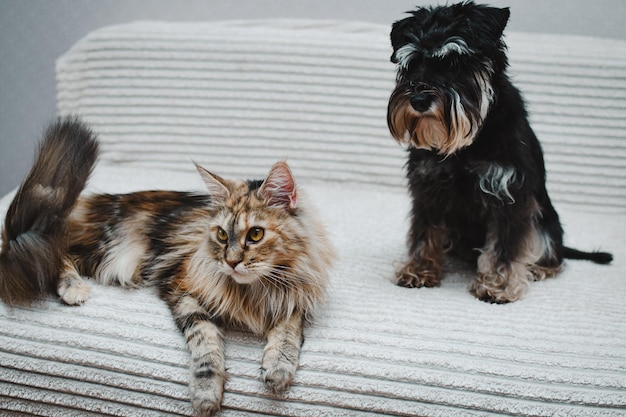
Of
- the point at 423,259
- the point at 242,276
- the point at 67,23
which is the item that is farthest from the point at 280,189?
the point at 67,23

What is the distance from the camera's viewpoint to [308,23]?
97.0 inches

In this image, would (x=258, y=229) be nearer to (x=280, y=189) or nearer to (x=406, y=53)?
(x=280, y=189)

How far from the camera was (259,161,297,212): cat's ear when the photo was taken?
1304mm

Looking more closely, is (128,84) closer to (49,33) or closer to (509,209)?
(49,33)

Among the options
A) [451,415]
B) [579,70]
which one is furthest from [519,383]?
[579,70]

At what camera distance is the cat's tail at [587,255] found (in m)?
1.86

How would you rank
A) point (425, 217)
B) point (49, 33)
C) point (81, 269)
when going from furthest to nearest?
point (49, 33), point (425, 217), point (81, 269)

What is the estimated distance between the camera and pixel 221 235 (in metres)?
1.31

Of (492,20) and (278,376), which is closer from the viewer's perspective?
(278,376)

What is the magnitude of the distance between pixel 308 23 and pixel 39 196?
144cm

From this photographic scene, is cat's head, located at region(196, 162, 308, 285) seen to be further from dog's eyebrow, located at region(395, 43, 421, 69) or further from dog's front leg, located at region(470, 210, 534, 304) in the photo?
dog's front leg, located at region(470, 210, 534, 304)

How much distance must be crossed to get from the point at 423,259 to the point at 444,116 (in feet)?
1.50

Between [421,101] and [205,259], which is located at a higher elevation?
[421,101]

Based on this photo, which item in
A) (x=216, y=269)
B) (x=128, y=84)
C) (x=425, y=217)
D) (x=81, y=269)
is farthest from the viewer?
(x=128, y=84)
